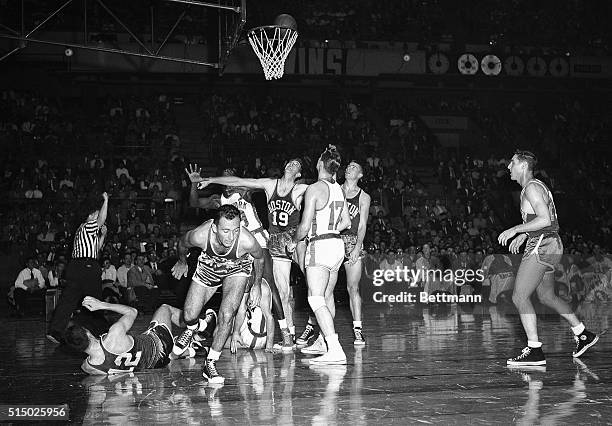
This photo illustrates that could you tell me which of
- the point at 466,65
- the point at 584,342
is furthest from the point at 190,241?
the point at 466,65

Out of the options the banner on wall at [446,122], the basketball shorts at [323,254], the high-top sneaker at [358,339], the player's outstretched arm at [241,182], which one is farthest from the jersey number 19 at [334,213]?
the banner on wall at [446,122]

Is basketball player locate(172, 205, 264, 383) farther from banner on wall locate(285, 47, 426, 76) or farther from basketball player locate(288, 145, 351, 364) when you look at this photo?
banner on wall locate(285, 47, 426, 76)

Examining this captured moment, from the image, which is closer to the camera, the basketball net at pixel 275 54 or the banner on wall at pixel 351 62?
the basketball net at pixel 275 54

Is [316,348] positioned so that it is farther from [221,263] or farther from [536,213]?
[536,213]

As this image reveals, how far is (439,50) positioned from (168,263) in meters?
15.2

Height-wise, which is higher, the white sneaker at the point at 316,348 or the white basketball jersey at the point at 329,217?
the white basketball jersey at the point at 329,217

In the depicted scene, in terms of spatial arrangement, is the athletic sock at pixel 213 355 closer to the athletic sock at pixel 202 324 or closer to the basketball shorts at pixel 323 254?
the basketball shorts at pixel 323 254

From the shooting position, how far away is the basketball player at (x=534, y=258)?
7.10 meters

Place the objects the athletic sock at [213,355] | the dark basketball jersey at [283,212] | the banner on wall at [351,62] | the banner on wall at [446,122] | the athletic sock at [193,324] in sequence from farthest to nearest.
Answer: the banner on wall at [446,122] → the banner on wall at [351,62] → the dark basketball jersey at [283,212] → the athletic sock at [193,324] → the athletic sock at [213,355]

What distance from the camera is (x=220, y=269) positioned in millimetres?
6836

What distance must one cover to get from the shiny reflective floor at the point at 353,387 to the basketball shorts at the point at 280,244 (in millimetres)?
1126

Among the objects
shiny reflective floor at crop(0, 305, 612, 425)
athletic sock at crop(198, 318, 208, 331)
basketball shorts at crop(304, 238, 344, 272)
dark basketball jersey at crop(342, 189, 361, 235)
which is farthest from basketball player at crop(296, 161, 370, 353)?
athletic sock at crop(198, 318, 208, 331)

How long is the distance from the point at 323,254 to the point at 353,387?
1636 millimetres

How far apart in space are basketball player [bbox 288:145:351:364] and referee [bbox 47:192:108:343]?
11.0ft
